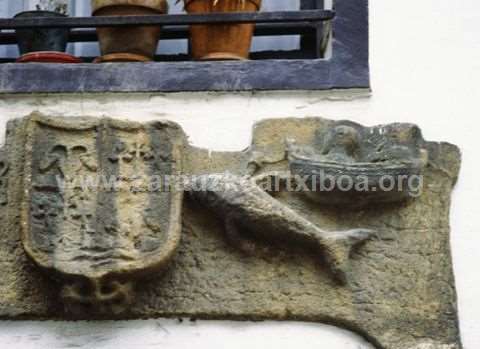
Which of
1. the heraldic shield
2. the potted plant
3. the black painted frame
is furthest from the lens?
A: the potted plant

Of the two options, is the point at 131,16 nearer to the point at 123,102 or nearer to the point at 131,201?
the point at 123,102

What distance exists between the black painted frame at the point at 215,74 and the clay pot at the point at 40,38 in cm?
19

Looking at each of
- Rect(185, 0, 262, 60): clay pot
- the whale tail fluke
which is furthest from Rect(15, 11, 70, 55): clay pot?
the whale tail fluke

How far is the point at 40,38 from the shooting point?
171 inches

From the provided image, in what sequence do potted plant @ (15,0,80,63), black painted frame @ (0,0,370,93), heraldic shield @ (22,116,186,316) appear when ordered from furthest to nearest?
1. potted plant @ (15,0,80,63)
2. black painted frame @ (0,0,370,93)
3. heraldic shield @ (22,116,186,316)

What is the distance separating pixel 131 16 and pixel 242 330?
0.95 metres

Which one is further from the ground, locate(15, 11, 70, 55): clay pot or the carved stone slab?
locate(15, 11, 70, 55): clay pot

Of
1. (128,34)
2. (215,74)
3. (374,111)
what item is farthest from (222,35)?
(374,111)

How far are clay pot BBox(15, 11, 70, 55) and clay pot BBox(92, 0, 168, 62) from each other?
140 mm

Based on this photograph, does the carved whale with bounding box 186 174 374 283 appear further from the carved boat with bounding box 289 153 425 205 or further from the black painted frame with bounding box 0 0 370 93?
the black painted frame with bounding box 0 0 370 93

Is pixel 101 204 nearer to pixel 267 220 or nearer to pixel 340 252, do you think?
pixel 267 220

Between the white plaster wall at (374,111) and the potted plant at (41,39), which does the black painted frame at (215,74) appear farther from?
the potted plant at (41,39)

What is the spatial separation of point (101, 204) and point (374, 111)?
31.4 inches

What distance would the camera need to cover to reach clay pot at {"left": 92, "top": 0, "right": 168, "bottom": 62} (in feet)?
14.0
